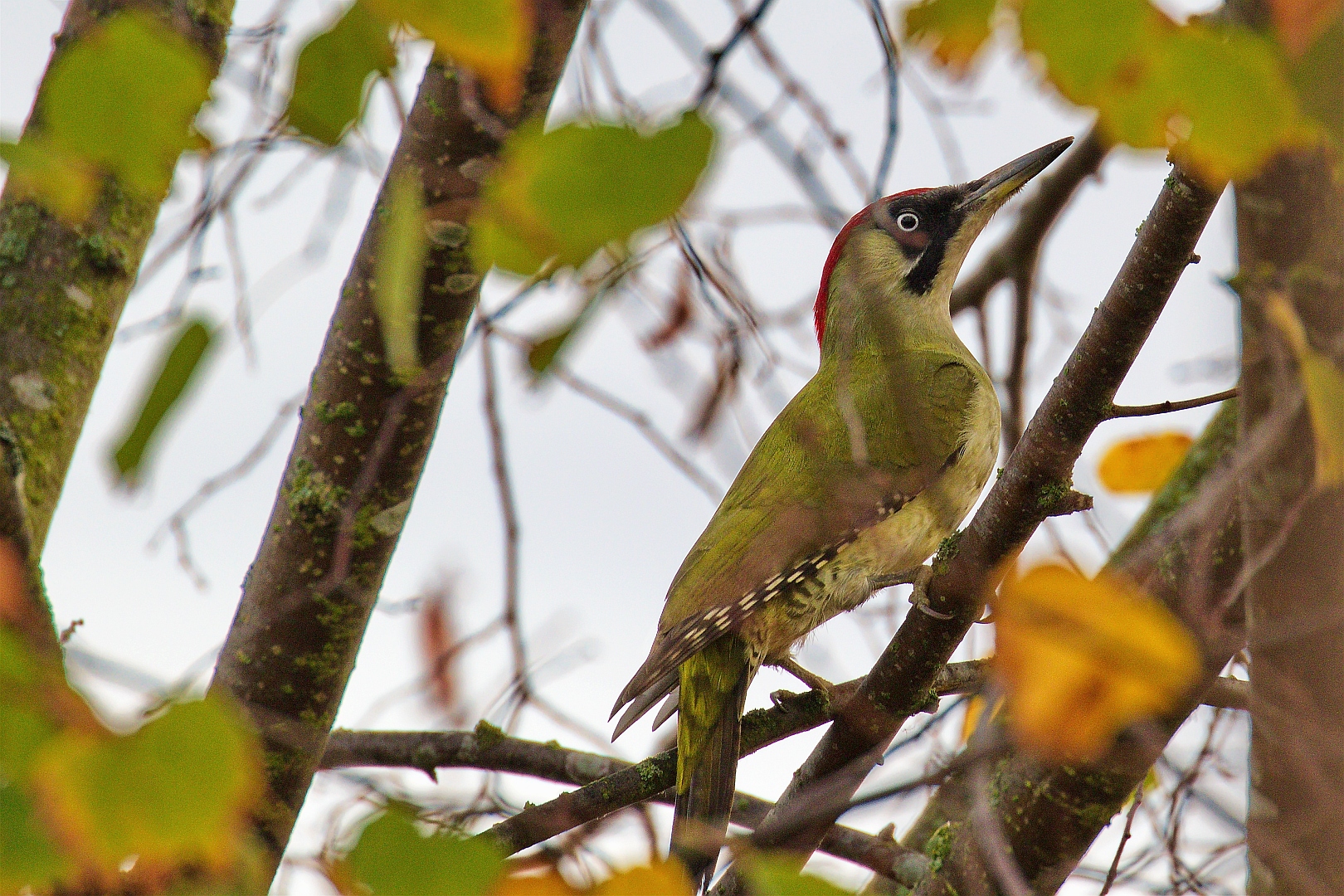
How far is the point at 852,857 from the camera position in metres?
3.24

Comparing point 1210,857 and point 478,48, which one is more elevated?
point 1210,857

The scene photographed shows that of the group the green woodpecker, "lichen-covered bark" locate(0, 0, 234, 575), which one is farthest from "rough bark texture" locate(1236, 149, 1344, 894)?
"lichen-covered bark" locate(0, 0, 234, 575)

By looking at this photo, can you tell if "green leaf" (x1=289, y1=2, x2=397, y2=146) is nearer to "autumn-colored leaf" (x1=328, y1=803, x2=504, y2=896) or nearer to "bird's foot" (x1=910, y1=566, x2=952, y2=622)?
"autumn-colored leaf" (x1=328, y1=803, x2=504, y2=896)

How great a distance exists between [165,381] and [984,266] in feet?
13.6

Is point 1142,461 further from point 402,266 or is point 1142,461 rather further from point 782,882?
point 402,266

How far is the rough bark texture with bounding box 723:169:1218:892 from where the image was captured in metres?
1.90

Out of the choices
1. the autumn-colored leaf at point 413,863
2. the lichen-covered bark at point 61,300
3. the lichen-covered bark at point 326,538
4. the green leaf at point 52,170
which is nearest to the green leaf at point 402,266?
the green leaf at point 52,170

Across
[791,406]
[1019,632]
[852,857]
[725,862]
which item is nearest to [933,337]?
Answer: [791,406]

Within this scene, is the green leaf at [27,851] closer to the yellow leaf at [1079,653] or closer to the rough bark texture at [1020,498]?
the rough bark texture at [1020,498]

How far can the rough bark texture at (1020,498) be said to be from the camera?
1.90 m

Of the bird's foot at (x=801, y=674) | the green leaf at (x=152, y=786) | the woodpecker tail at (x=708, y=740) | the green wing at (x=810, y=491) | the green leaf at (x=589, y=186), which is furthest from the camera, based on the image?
the bird's foot at (x=801, y=674)

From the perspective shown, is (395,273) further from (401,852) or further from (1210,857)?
(1210,857)

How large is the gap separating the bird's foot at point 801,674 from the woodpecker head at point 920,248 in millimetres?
1342

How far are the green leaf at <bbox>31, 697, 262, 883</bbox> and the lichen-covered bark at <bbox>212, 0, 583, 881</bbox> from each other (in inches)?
55.0
